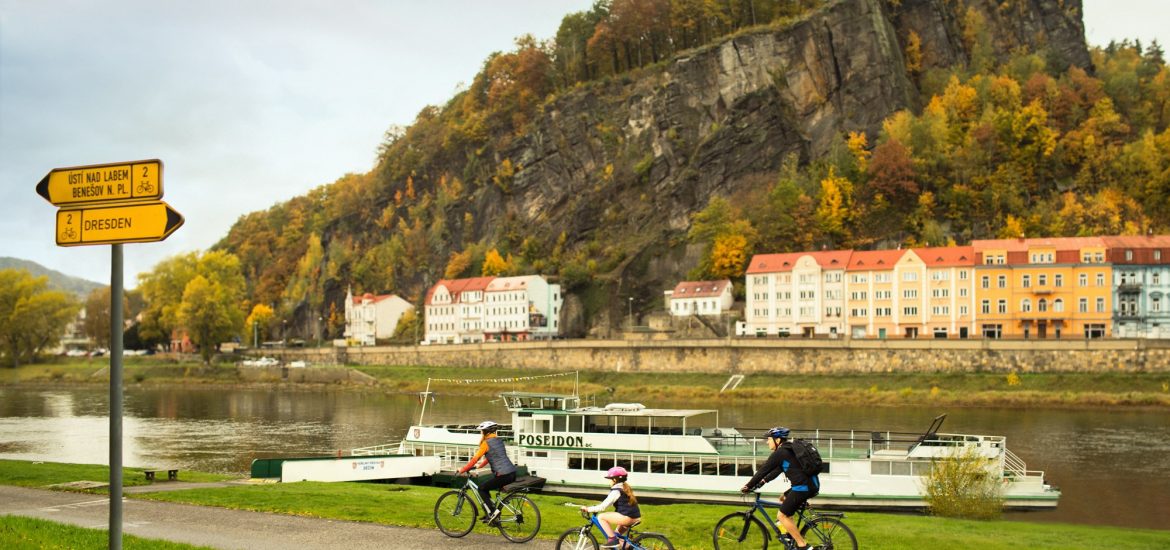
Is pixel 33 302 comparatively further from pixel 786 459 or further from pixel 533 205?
pixel 786 459

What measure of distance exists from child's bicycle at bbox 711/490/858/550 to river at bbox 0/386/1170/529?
19362 mm

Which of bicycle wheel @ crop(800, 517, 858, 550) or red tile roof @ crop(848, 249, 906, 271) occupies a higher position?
red tile roof @ crop(848, 249, 906, 271)

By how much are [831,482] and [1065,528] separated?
8993 mm

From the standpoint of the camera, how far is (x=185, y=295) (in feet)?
422

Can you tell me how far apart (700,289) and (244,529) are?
9206 cm

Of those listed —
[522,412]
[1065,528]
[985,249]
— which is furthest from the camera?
[985,249]

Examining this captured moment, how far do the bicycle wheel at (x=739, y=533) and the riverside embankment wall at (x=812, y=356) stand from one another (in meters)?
72.0

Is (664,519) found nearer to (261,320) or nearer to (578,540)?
(578,540)

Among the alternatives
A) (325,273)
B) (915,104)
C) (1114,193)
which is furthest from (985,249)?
(325,273)

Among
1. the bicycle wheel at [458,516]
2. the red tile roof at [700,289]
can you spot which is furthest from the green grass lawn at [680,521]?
the red tile roof at [700,289]

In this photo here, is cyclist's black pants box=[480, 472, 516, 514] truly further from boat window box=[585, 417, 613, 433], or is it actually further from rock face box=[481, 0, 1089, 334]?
rock face box=[481, 0, 1089, 334]

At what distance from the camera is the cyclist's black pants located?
1919 centimetres

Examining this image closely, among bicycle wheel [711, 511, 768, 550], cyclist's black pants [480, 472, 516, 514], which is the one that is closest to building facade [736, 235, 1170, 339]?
bicycle wheel [711, 511, 768, 550]

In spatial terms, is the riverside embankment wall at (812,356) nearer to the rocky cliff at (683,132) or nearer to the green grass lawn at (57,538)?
the rocky cliff at (683,132)
